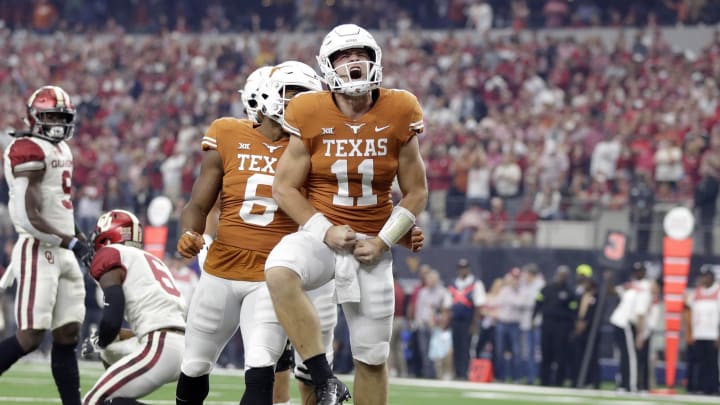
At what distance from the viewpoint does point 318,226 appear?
18.9ft

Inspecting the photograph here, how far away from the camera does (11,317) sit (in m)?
18.2

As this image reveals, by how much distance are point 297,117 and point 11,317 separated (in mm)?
13414

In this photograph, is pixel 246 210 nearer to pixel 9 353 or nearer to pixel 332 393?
pixel 332 393

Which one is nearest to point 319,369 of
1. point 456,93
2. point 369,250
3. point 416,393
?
point 369,250

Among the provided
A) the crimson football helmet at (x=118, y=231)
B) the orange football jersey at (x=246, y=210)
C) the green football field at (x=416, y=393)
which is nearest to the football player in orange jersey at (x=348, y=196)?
the orange football jersey at (x=246, y=210)

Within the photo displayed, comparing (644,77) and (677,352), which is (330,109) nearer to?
(677,352)

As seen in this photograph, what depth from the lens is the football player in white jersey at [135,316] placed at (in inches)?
243

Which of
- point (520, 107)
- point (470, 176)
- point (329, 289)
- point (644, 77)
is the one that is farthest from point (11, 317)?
point (329, 289)

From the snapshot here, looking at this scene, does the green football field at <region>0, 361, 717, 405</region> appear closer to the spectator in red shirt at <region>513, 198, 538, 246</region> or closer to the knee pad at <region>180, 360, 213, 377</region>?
the spectator in red shirt at <region>513, 198, 538, 246</region>

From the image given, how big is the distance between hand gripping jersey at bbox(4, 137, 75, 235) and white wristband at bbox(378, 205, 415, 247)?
290 centimetres

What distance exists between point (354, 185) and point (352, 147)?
19 centimetres

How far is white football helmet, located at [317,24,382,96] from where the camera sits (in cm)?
571

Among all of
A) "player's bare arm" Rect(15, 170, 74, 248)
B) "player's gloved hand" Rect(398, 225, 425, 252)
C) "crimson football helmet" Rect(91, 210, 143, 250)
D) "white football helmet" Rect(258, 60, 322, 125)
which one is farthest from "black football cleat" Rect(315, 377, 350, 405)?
"player's bare arm" Rect(15, 170, 74, 248)

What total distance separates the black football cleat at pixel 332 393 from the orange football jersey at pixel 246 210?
86cm
